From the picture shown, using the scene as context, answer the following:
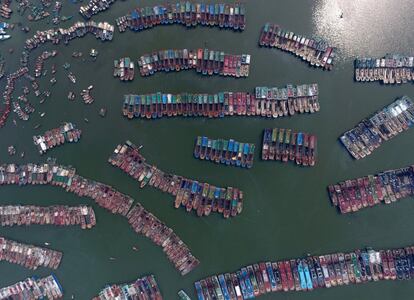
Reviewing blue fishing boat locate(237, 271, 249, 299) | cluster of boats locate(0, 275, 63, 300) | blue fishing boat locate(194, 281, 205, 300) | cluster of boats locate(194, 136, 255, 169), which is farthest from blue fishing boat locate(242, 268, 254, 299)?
cluster of boats locate(0, 275, 63, 300)

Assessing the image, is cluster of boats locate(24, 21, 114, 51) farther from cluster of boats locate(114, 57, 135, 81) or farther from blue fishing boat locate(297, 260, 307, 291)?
blue fishing boat locate(297, 260, 307, 291)

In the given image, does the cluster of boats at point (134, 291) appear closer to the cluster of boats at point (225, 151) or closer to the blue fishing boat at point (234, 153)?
the cluster of boats at point (225, 151)

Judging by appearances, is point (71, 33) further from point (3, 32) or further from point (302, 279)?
point (302, 279)

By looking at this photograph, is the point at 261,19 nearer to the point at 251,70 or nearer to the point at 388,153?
the point at 251,70

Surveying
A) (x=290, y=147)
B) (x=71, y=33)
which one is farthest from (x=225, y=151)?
(x=71, y=33)

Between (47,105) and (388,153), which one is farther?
(47,105)

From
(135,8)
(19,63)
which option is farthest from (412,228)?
(19,63)
